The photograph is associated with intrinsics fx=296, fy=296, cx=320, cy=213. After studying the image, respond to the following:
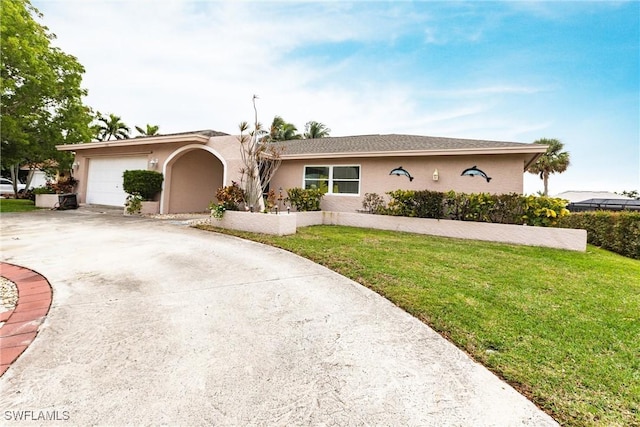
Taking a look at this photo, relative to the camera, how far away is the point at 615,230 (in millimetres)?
9570

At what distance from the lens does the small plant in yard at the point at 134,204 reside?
11.8m

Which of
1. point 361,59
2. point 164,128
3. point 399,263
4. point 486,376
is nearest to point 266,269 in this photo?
point 399,263

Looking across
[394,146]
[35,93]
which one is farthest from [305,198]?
[35,93]

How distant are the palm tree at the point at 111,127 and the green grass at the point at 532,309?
117 ft

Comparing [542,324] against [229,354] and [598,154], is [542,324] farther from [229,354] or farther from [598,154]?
[598,154]

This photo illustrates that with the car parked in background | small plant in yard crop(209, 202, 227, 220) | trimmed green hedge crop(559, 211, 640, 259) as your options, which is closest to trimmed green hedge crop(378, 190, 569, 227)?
trimmed green hedge crop(559, 211, 640, 259)

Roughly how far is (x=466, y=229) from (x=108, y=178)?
52.7ft

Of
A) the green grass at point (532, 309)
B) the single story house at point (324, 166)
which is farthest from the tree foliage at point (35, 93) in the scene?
the green grass at point (532, 309)

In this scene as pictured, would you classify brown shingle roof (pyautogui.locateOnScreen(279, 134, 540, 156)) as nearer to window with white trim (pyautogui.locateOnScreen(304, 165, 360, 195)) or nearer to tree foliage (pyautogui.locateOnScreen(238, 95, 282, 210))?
window with white trim (pyautogui.locateOnScreen(304, 165, 360, 195))

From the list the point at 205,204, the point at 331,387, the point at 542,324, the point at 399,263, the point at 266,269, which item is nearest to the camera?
the point at 331,387

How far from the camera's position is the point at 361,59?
43.3 ft

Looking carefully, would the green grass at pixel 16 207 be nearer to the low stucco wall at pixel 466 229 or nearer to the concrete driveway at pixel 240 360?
the concrete driveway at pixel 240 360

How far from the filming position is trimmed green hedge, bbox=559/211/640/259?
351 inches

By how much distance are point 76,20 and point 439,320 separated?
14.8m
